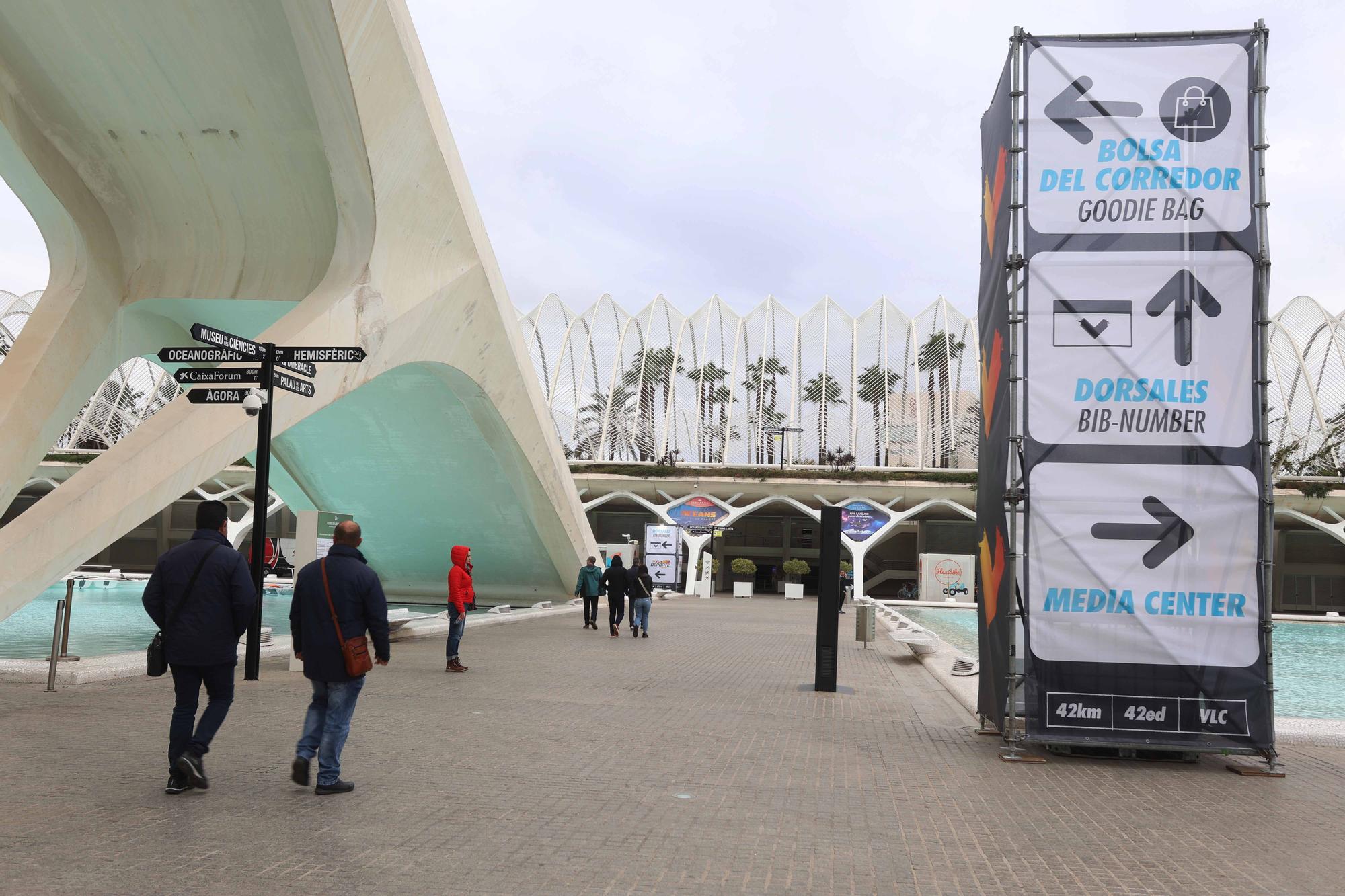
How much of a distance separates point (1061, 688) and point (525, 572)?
21.2m

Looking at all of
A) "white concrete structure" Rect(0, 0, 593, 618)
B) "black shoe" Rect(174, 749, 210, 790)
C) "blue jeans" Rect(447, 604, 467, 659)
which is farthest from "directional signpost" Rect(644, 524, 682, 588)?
"black shoe" Rect(174, 749, 210, 790)

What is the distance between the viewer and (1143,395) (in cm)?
735

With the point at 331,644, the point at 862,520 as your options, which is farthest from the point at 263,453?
the point at 862,520

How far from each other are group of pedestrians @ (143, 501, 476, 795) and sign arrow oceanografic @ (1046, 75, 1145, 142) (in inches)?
233

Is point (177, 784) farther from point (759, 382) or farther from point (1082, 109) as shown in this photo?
point (759, 382)

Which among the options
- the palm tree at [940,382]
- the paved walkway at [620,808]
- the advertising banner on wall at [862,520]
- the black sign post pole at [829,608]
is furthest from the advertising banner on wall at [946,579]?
the paved walkway at [620,808]

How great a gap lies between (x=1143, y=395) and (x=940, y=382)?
5356 centimetres

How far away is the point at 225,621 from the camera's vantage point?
17.3 ft

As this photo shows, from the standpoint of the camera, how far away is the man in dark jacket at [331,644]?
17.2ft

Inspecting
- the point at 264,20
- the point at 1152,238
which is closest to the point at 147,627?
the point at 264,20

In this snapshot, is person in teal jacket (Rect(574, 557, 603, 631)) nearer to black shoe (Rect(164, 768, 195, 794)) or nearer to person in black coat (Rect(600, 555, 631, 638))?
person in black coat (Rect(600, 555, 631, 638))

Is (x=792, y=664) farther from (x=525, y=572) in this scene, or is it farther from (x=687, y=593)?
(x=687, y=593)

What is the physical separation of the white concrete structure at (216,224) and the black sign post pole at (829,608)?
7.35 m

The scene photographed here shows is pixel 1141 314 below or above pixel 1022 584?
above
